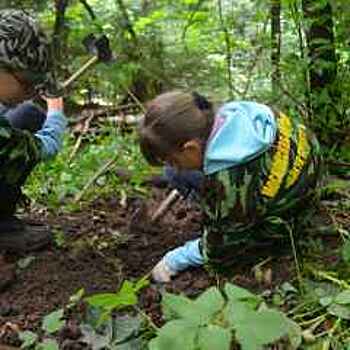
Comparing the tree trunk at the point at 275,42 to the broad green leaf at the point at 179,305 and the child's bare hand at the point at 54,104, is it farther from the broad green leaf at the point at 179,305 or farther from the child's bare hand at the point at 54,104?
the broad green leaf at the point at 179,305

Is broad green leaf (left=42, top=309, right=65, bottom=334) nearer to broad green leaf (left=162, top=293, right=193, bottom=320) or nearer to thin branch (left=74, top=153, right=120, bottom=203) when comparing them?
broad green leaf (left=162, top=293, right=193, bottom=320)

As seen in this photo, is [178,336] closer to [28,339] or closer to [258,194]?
[28,339]

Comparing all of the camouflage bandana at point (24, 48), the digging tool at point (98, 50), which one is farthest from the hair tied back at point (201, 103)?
the digging tool at point (98, 50)

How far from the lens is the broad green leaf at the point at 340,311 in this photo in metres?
2.03

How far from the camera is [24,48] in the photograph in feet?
9.23

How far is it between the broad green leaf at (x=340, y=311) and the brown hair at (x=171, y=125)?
71 cm

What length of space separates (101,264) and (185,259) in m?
0.34

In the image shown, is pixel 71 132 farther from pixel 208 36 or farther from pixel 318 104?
pixel 318 104

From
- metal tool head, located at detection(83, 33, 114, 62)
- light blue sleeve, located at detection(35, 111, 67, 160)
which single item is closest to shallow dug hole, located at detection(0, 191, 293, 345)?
light blue sleeve, located at detection(35, 111, 67, 160)

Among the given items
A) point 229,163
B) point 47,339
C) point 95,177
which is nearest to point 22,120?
point 95,177

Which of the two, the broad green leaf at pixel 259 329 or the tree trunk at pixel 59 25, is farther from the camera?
the tree trunk at pixel 59 25

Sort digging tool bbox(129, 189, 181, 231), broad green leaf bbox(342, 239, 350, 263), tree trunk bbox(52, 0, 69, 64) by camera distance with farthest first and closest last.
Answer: tree trunk bbox(52, 0, 69, 64)
digging tool bbox(129, 189, 181, 231)
broad green leaf bbox(342, 239, 350, 263)

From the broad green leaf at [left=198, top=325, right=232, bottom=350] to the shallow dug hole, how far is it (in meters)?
0.73

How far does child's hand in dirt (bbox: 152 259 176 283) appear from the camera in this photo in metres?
2.63
